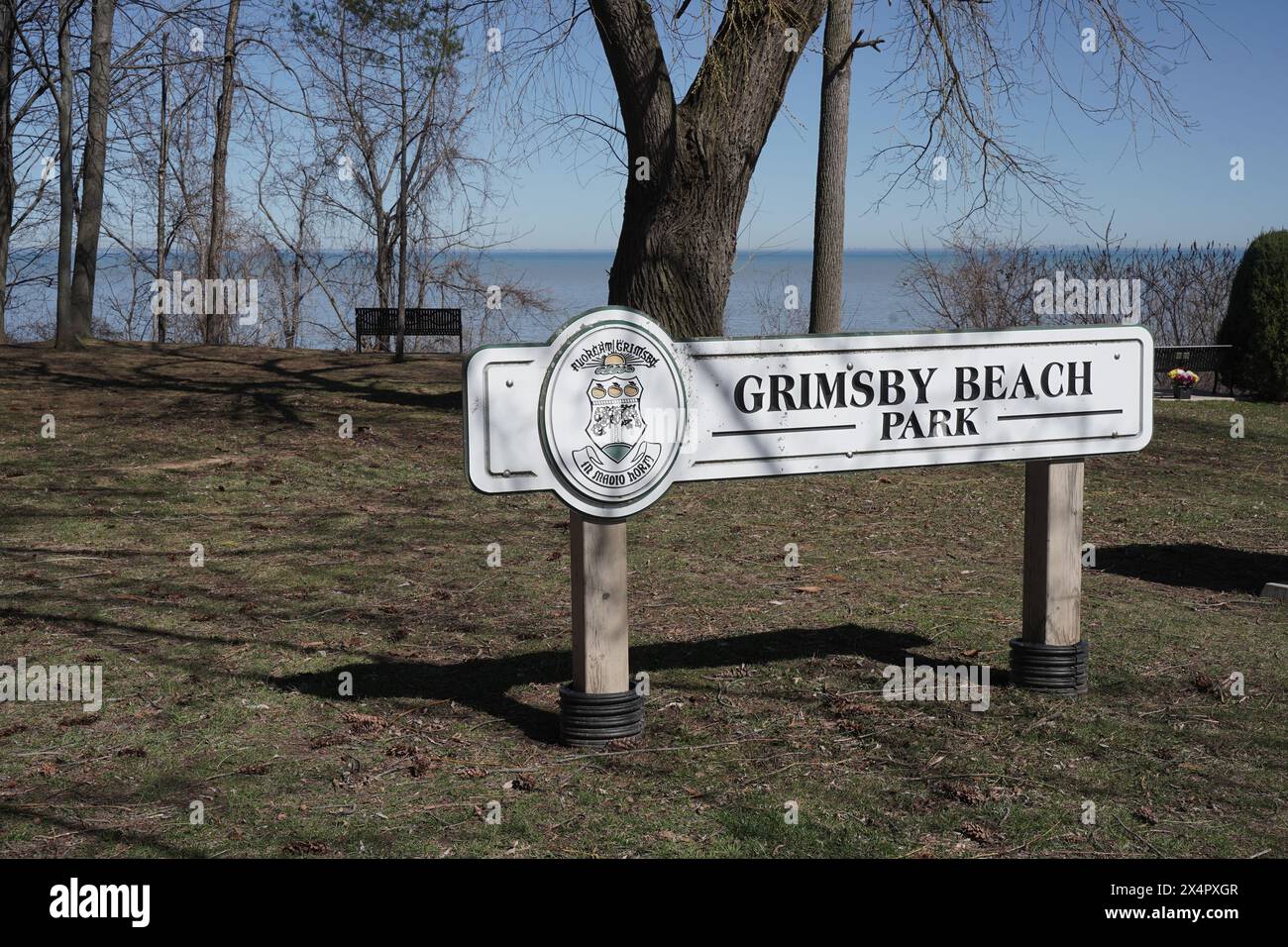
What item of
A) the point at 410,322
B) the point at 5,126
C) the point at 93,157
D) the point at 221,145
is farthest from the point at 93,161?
the point at 221,145

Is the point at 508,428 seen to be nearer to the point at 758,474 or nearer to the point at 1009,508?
the point at 758,474

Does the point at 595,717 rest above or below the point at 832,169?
below

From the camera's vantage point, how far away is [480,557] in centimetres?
885

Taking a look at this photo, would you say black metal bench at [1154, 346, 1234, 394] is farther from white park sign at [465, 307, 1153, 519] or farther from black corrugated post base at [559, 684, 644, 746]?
black corrugated post base at [559, 684, 644, 746]

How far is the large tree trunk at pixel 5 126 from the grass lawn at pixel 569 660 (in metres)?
10.2

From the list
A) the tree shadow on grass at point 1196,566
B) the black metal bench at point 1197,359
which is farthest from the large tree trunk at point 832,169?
the tree shadow on grass at point 1196,566

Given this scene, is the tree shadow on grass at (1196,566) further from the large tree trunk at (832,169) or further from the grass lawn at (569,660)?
the large tree trunk at (832,169)

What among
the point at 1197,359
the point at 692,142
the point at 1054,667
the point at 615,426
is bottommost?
the point at 1054,667

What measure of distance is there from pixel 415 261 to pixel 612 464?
29480 millimetres

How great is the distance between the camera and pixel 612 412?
514 cm

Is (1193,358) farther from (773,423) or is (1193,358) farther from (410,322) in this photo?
(773,423)

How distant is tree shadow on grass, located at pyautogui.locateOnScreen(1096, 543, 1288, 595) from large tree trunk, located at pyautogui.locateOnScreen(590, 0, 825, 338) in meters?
4.24

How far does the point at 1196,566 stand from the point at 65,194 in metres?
16.8

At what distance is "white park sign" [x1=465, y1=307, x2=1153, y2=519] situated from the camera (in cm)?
501
